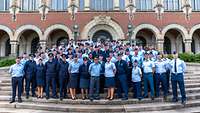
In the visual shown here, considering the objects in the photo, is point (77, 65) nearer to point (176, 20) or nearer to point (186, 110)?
point (186, 110)

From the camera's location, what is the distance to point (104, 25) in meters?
29.6

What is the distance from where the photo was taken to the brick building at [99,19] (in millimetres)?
29531

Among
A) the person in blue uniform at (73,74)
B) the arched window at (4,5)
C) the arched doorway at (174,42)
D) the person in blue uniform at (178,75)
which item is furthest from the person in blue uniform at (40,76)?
the arched doorway at (174,42)

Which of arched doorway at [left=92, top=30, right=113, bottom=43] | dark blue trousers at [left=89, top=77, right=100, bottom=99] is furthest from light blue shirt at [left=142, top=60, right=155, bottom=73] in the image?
arched doorway at [left=92, top=30, right=113, bottom=43]

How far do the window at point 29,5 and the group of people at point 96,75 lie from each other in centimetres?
1844

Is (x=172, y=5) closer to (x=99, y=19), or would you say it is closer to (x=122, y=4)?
(x=122, y=4)

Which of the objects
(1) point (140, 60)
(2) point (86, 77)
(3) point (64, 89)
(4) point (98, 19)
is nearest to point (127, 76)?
(1) point (140, 60)

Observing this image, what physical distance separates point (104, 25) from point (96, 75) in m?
17.5

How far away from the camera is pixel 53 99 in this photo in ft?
42.1

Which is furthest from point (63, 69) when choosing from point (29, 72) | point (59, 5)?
point (59, 5)

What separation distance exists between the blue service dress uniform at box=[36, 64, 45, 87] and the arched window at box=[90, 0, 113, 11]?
18266 millimetres

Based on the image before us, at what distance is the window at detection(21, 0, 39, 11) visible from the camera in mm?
30906

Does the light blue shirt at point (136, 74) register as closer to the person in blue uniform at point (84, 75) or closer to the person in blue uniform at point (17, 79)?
the person in blue uniform at point (84, 75)

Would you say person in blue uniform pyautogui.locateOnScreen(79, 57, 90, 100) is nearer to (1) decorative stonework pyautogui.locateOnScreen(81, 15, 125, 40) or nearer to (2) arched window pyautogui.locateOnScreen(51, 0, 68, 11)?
(1) decorative stonework pyautogui.locateOnScreen(81, 15, 125, 40)
